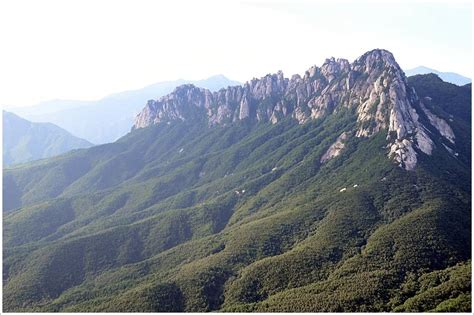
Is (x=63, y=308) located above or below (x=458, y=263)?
below

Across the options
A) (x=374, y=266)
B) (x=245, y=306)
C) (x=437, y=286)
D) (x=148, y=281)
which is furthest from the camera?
(x=148, y=281)

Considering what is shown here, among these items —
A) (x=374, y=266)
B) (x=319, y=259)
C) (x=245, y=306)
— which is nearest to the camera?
(x=245, y=306)

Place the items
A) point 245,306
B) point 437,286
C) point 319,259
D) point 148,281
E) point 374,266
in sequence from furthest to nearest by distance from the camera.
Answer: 1. point 148,281
2. point 319,259
3. point 374,266
4. point 245,306
5. point 437,286

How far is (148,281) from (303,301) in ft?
243

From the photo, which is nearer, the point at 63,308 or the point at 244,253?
the point at 63,308

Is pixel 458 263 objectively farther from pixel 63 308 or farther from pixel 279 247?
pixel 63 308

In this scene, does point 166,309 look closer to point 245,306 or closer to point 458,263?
point 245,306

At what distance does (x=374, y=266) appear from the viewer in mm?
160250

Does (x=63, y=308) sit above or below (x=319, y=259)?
below

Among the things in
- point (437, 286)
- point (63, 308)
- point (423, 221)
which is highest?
point (423, 221)

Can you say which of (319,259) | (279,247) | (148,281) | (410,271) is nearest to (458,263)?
(410,271)

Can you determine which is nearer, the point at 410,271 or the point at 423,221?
the point at 410,271

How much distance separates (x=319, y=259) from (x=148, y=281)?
70.2m

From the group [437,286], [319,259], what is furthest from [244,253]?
[437,286]
